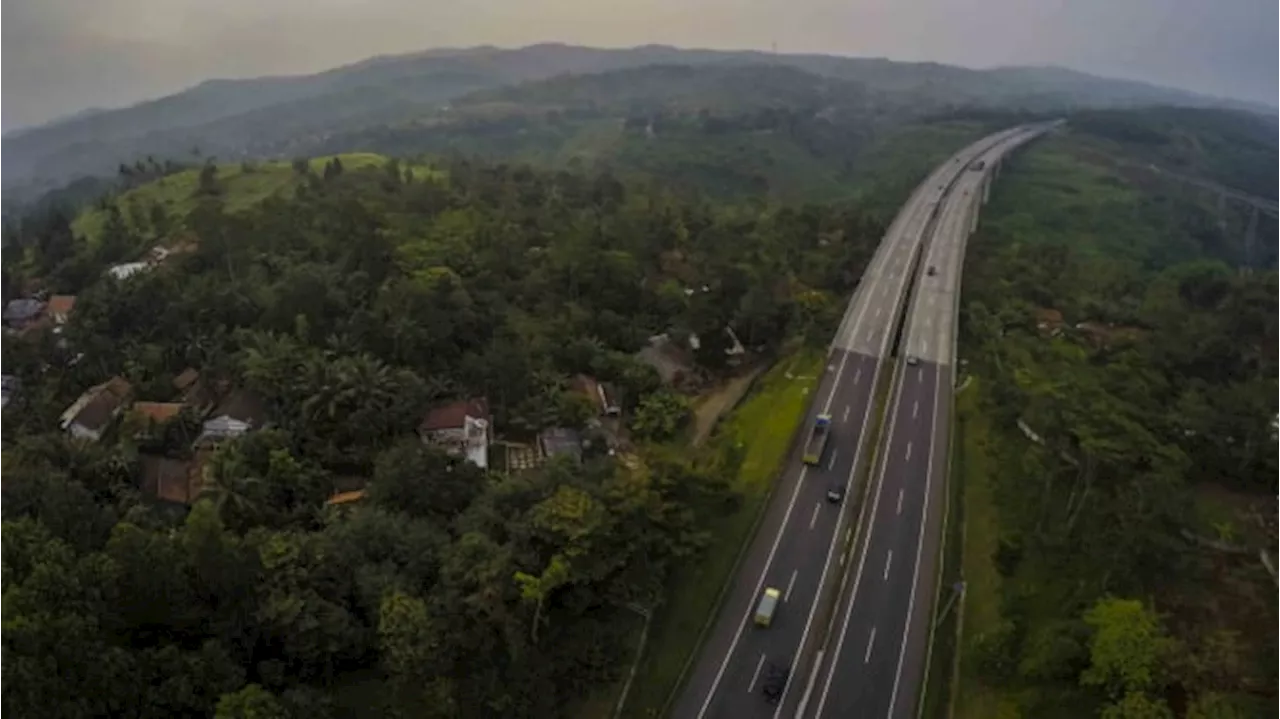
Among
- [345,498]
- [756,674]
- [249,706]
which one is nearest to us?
[249,706]

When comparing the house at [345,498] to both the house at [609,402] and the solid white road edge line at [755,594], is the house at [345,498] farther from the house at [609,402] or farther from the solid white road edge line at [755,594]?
the solid white road edge line at [755,594]

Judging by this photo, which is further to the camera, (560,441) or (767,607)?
(560,441)

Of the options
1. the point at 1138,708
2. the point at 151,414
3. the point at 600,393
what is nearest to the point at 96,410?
the point at 151,414

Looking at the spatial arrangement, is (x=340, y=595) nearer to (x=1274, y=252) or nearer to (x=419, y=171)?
(x=419, y=171)

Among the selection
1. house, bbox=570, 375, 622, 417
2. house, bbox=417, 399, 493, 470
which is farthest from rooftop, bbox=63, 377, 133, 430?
house, bbox=570, 375, 622, 417

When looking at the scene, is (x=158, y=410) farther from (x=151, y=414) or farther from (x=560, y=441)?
(x=560, y=441)

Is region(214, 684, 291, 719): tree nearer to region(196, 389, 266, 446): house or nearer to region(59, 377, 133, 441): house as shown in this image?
region(196, 389, 266, 446): house
